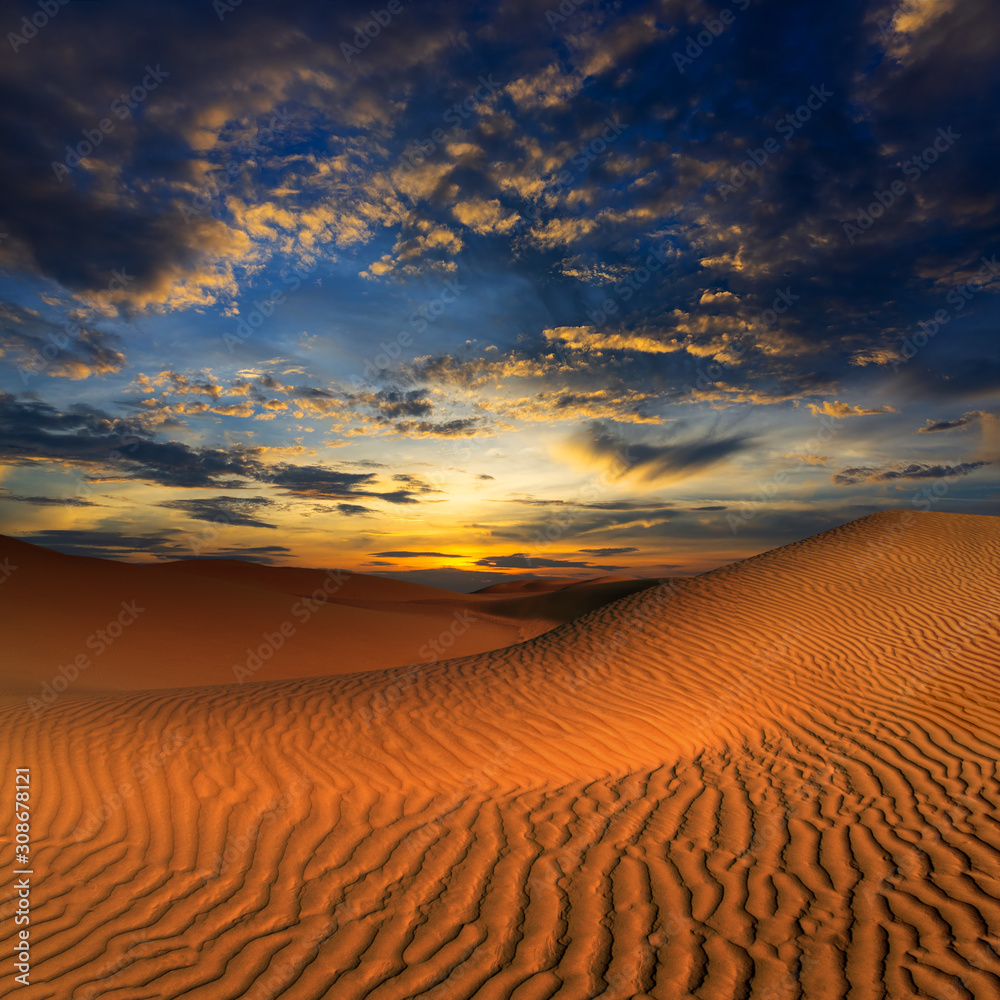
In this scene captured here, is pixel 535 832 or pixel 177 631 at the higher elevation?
pixel 177 631

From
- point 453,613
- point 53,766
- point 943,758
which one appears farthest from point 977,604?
point 453,613

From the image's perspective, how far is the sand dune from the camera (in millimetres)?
14523

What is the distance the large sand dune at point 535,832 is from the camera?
3.36 meters

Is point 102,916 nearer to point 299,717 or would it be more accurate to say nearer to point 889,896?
point 299,717

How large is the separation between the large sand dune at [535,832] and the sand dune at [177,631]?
6.18 meters

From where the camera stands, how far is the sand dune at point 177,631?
572 inches

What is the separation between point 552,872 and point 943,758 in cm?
539

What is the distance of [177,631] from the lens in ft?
60.8

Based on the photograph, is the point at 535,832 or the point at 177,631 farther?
the point at 177,631

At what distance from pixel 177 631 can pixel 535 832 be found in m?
17.9

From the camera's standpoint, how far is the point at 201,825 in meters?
5.18

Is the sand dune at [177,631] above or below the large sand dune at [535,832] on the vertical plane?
above

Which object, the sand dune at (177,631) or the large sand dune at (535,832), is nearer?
the large sand dune at (535,832)

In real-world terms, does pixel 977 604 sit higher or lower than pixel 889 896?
higher
